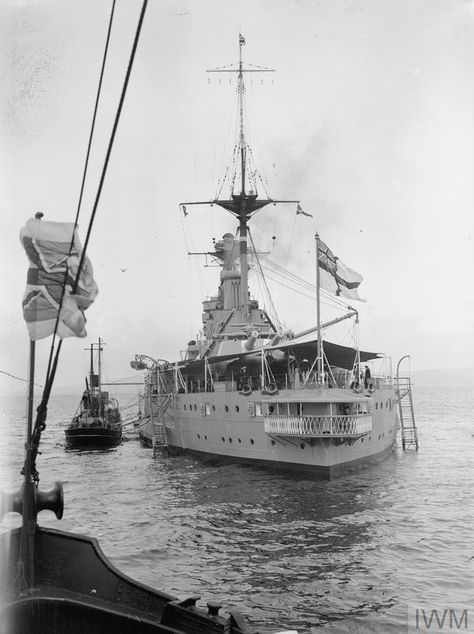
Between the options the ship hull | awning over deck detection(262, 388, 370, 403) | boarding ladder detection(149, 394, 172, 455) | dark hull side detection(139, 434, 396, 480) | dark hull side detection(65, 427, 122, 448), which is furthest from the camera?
dark hull side detection(65, 427, 122, 448)

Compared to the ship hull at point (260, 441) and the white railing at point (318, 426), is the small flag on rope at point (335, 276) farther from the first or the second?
the ship hull at point (260, 441)

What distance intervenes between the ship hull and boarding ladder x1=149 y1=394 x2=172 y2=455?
564 mm

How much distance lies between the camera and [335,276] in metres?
25.2

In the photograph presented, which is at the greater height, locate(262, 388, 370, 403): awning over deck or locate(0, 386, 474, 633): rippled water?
locate(262, 388, 370, 403): awning over deck

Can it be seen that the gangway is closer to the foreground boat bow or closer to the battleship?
the battleship

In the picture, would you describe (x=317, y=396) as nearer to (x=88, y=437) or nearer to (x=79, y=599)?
(x=79, y=599)

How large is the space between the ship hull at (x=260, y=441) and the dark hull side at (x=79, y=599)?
60.7 ft

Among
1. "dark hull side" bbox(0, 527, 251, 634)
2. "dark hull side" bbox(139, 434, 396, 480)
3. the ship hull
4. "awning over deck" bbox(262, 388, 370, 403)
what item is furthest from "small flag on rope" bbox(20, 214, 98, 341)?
"dark hull side" bbox(139, 434, 396, 480)

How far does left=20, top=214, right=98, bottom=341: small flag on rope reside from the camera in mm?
6863

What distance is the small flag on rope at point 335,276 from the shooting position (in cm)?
2508

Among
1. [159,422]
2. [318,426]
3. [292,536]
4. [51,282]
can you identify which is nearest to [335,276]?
[318,426]

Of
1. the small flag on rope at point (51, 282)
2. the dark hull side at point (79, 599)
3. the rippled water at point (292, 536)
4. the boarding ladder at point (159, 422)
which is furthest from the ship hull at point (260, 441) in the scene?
the small flag on rope at point (51, 282)

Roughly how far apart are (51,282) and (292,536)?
12607 millimetres

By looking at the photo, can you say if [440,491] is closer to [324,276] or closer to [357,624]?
[324,276]
